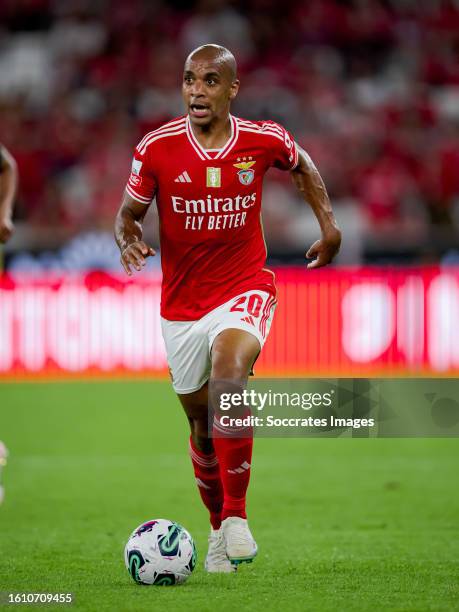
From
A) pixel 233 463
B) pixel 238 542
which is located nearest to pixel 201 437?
pixel 233 463

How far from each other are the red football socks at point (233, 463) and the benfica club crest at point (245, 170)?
3.68ft

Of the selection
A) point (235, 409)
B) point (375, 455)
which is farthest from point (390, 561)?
point (375, 455)

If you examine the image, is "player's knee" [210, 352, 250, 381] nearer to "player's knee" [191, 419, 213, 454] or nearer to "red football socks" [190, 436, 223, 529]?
"player's knee" [191, 419, 213, 454]

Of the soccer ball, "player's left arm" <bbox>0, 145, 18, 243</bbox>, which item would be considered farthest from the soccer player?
"player's left arm" <bbox>0, 145, 18, 243</bbox>

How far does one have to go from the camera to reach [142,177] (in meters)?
5.53

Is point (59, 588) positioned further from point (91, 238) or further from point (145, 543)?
point (91, 238)

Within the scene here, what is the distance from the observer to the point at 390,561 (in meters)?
5.73

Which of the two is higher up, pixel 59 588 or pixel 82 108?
pixel 82 108

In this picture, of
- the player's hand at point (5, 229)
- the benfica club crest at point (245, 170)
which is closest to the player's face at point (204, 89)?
the benfica club crest at point (245, 170)

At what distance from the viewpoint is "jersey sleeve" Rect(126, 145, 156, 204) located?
5.52 m

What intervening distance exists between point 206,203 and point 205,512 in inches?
104

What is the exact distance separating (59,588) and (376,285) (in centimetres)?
936

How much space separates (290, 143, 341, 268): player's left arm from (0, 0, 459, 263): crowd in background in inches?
375

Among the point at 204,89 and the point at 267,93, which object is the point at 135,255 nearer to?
the point at 204,89
